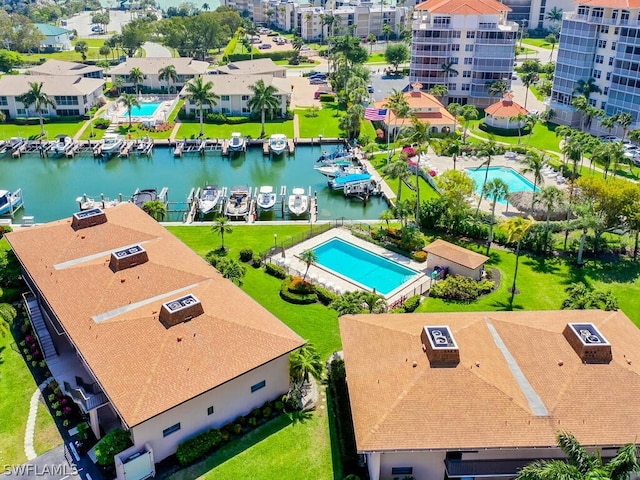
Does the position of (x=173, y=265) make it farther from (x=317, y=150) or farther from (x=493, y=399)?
(x=317, y=150)

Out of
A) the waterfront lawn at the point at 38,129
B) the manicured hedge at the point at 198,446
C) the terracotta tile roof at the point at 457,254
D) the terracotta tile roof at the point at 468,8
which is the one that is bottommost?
the manicured hedge at the point at 198,446

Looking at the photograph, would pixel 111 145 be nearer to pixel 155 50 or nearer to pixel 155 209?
pixel 155 209

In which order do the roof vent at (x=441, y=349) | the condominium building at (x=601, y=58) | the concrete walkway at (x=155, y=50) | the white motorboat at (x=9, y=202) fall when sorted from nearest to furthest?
1. the roof vent at (x=441, y=349)
2. the white motorboat at (x=9, y=202)
3. the condominium building at (x=601, y=58)
4. the concrete walkway at (x=155, y=50)

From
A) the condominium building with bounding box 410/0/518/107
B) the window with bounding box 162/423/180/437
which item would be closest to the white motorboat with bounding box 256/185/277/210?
the window with bounding box 162/423/180/437

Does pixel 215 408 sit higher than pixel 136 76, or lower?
lower

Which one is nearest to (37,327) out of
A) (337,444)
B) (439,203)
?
(337,444)

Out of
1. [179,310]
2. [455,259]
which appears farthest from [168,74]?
[179,310]

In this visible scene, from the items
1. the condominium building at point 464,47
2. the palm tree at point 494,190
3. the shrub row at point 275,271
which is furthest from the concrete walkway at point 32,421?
the condominium building at point 464,47

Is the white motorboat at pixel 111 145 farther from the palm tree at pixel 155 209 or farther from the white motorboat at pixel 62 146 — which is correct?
the palm tree at pixel 155 209
